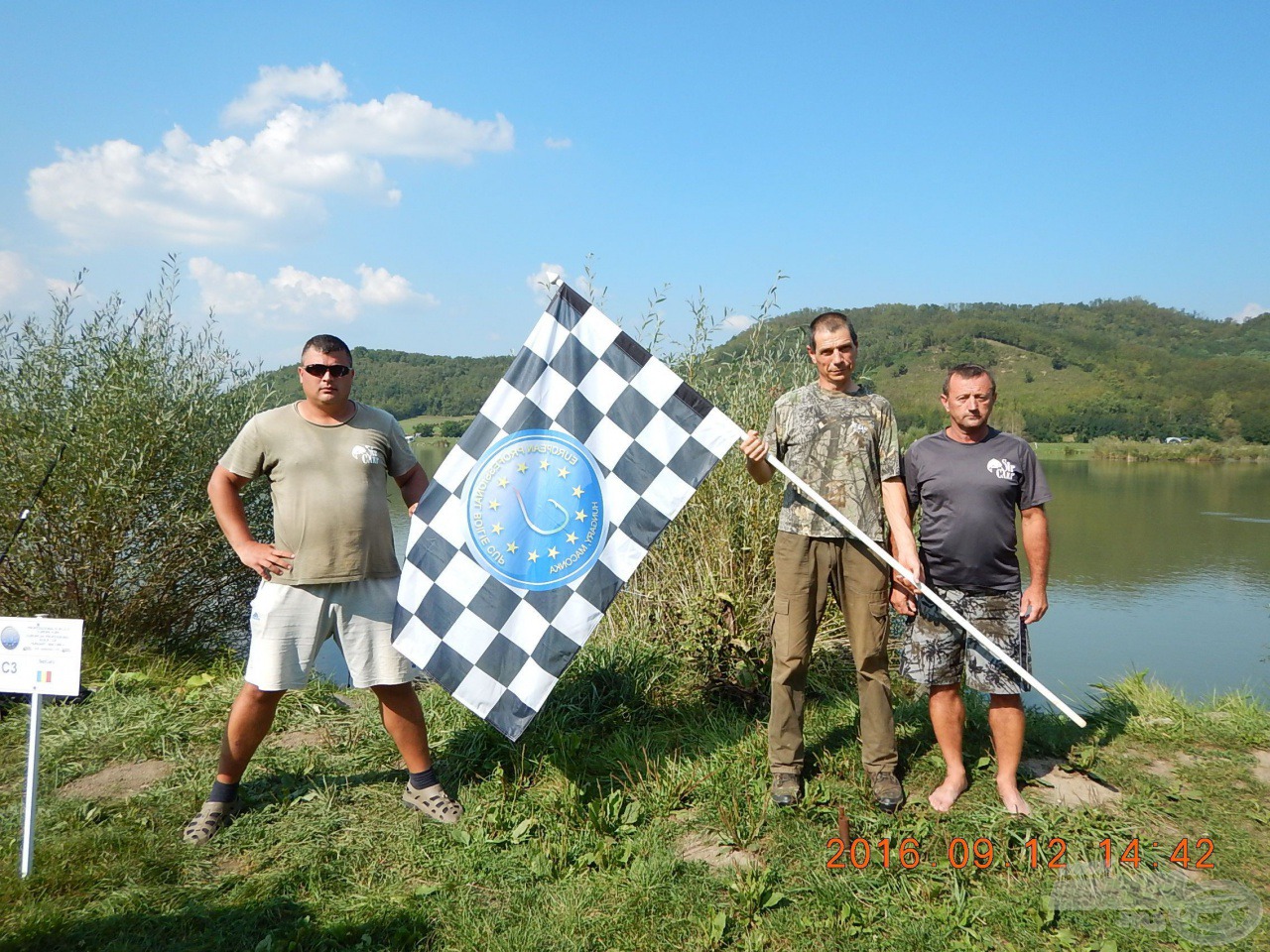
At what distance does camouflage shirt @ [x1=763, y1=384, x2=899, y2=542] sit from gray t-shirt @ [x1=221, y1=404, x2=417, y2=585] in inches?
69.5

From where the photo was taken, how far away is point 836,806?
129 inches

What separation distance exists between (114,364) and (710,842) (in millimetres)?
5632

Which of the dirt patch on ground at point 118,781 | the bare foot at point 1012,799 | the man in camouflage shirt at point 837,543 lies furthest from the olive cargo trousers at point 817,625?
the dirt patch on ground at point 118,781

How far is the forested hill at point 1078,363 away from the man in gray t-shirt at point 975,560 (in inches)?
117

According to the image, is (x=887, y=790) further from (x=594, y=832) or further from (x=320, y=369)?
(x=320, y=369)

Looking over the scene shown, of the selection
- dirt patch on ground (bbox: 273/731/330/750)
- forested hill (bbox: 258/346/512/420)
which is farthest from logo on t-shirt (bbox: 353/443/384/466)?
forested hill (bbox: 258/346/512/420)

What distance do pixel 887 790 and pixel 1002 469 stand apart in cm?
146

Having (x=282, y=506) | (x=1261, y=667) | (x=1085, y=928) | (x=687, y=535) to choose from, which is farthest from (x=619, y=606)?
(x=1261, y=667)

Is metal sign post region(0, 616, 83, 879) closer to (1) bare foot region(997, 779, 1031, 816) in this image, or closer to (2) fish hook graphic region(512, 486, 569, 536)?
(2) fish hook graphic region(512, 486, 569, 536)

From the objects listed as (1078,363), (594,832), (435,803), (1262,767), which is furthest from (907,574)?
(1078,363)

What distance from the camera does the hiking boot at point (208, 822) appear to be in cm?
309

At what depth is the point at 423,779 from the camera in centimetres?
336

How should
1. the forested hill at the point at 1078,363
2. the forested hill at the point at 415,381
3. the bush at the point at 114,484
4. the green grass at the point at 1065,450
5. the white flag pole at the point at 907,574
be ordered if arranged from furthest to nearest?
the green grass at the point at 1065,450 → the forested hill at the point at 1078,363 → the forested hill at the point at 415,381 → the bush at the point at 114,484 → the white flag pole at the point at 907,574

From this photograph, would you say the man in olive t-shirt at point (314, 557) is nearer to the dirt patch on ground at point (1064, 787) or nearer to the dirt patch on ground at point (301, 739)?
the dirt patch on ground at point (301, 739)
